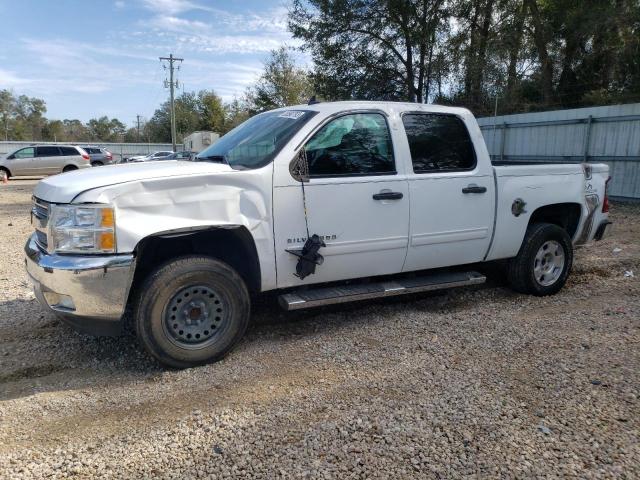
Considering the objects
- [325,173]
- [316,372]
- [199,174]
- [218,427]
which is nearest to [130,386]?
[218,427]

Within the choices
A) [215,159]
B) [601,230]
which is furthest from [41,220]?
[601,230]

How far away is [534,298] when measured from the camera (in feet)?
17.3

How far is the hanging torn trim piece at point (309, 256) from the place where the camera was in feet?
12.8

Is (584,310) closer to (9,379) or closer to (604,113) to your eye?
(9,379)

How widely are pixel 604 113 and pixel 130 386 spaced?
43.8 ft

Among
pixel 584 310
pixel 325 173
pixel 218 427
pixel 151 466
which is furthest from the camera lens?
pixel 584 310

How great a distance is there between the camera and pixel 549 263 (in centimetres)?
540

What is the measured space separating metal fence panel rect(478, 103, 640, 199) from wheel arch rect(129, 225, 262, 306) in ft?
30.0

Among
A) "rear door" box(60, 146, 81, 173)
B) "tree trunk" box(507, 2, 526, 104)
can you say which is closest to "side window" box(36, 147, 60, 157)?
"rear door" box(60, 146, 81, 173)

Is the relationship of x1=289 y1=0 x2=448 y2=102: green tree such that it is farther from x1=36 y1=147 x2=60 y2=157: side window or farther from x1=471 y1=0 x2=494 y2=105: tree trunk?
x1=36 y1=147 x2=60 y2=157: side window

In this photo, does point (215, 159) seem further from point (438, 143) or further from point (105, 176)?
point (438, 143)

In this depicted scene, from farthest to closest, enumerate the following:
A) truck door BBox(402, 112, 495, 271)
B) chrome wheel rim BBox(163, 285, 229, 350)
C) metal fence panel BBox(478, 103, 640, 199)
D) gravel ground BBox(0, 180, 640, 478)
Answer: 1. metal fence panel BBox(478, 103, 640, 199)
2. truck door BBox(402, 112, 495, 271)
3. chrome wheel rim BBox(163, 285, 229, 350)
4. gravel ground BBox(0, 180, 640, 478)

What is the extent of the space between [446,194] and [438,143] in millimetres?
505

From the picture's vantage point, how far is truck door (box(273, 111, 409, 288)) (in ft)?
12.8
